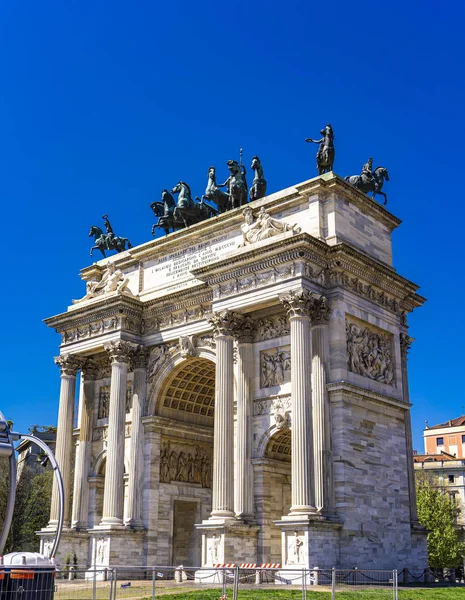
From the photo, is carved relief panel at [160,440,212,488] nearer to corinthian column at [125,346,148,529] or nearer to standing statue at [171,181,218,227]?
corinthian column at [125,346,148,529]

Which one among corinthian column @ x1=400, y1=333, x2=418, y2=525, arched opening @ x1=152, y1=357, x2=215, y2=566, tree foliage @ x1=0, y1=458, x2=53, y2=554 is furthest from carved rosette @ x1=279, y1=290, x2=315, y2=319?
tree foliage @ x1=0, y1=458, x2=53, y2=554

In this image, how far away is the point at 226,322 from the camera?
31719 millimetres

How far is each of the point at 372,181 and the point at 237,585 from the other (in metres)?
21.8

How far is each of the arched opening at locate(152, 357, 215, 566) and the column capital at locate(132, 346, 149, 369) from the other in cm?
163

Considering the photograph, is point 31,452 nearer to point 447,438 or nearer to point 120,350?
point 120,350

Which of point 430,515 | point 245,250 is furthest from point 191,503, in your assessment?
point 430,515

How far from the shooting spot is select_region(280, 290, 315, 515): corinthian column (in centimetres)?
2728

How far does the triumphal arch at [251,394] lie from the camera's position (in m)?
28.8

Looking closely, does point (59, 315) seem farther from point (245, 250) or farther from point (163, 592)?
point (163, 592)

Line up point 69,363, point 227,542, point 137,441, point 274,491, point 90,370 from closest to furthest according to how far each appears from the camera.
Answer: point 227,542 → point 274,491 → point 137,441 → point 69,363 → point 90,370

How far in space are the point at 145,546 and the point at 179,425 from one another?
5920 millimetres

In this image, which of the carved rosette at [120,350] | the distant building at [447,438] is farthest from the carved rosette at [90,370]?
the distant building at [447,438]

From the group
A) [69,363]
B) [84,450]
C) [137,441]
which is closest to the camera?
[137,441]

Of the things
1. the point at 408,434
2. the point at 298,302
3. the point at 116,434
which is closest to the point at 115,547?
the point at 116,434
